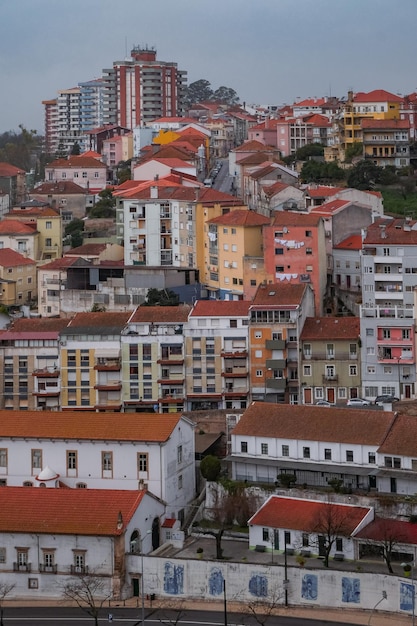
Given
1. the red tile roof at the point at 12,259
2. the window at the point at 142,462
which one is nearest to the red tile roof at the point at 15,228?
the red tile roof at the point at 12,259

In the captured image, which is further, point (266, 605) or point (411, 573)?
point (411, 573)

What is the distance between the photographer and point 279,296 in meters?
56.4

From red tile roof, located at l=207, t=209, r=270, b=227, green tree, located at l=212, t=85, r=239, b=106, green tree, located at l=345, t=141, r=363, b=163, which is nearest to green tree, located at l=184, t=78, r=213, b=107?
green tree, located at l=212, t=85, r=239, b=106

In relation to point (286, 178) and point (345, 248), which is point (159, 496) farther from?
point (286, 178)

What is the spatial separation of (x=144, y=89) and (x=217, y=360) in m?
79.3

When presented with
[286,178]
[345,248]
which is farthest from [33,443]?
[286,178]

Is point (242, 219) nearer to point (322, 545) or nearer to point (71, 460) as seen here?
point (71, 460)

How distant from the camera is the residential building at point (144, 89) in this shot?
131 meters

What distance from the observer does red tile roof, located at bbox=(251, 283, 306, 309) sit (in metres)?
55.6

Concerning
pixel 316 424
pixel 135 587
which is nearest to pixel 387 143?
pixel 316 424

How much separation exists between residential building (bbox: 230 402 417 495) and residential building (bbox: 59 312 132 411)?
27.3 ft

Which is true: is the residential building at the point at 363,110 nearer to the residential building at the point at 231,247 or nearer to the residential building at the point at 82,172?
the residential building at the point at 82,172

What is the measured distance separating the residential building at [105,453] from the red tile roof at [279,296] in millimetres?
9560

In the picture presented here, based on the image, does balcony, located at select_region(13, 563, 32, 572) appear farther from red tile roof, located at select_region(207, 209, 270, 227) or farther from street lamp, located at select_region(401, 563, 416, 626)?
red tile roof, located at select_region(207, 209, 270, 227)
